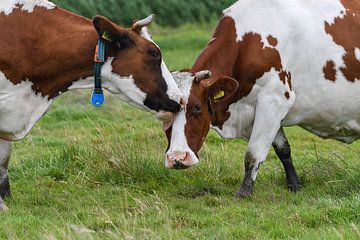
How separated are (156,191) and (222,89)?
1.20 metres

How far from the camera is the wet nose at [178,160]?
8031mm

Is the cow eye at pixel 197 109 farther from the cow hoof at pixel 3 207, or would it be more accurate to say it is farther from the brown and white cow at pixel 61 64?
the cow hoof at pixel 3 207

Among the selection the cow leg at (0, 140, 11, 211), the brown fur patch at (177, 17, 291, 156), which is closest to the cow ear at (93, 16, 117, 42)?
the brown fur patch at (177, 17, 291, 156)

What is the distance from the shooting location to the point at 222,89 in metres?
8.37

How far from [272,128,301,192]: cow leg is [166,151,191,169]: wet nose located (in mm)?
1319

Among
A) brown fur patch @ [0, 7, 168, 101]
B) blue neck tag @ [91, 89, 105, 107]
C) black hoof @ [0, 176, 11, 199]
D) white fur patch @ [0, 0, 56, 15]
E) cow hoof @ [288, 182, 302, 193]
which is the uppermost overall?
white fur patch @ [0, 0, 56, 15]

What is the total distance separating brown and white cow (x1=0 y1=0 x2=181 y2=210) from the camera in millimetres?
7535

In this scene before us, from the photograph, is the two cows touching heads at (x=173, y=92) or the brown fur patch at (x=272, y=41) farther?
the brown fur patch at (x=272, y=41)

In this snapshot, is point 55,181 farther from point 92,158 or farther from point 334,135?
point 334,135

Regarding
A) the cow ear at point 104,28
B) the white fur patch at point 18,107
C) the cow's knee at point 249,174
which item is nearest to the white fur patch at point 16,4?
the white fur patch at point 18,107

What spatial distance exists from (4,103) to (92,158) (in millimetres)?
1908

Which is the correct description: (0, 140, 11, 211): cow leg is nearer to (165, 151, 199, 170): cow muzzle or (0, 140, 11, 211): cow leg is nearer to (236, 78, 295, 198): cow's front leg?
(165, 151, 199, 170): cow muzzle

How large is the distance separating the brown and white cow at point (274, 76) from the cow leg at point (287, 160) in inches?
0.6

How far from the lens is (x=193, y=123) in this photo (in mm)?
8273
